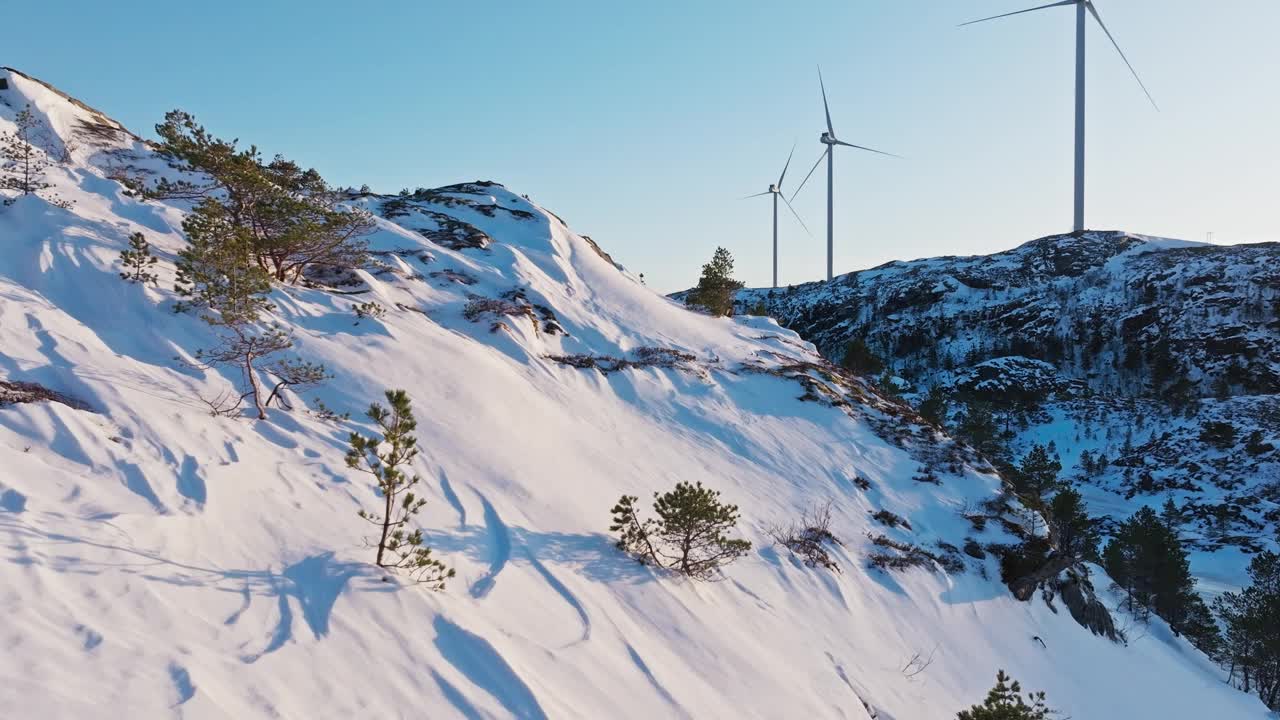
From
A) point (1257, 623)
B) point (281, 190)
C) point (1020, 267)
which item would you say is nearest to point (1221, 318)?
point (1020, 267)

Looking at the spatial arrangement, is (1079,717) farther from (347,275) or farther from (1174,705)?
(347,275)

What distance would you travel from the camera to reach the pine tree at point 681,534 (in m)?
10.0

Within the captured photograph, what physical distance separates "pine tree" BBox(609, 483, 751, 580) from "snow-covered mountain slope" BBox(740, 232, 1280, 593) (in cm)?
4459

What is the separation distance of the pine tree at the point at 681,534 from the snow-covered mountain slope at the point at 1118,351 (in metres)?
44.6

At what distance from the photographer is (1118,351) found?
7431 cm

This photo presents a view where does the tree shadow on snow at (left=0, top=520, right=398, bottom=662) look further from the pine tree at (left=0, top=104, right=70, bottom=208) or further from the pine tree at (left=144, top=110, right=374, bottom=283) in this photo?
the pine tree at (left=0, top=104, right=70, bottom=208)

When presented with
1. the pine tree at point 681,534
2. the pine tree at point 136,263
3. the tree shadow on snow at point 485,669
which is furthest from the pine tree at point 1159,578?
the pine tree at point 136,263

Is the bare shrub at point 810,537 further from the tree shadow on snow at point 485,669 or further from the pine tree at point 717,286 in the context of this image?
the pine tree at point 717,286

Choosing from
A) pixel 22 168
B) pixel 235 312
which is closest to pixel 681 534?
pixel 235 312

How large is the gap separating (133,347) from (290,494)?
578 centimetres

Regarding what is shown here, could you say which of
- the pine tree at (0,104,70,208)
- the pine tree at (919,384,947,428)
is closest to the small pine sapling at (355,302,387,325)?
the pine tree at (0,104,70,208)

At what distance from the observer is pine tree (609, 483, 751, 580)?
32.8 feet

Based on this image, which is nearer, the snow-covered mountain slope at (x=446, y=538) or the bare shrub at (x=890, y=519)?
the snow-covered mountain slope at (x=446, y=538)

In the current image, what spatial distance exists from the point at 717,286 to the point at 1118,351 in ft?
225
